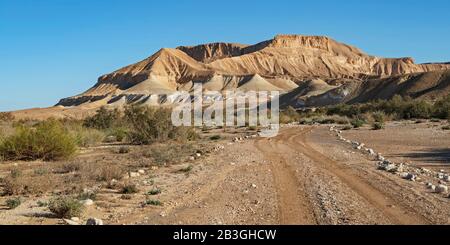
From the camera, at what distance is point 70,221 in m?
8.05

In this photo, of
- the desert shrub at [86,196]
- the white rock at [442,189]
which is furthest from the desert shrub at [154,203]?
the white rock at [442,189]

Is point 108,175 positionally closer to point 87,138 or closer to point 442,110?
point 87,138

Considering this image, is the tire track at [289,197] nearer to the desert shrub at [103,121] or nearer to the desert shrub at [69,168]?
the desert shrub at [69,168]

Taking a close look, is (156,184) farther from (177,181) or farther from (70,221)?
(70,221)

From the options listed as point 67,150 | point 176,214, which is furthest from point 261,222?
point 67,150

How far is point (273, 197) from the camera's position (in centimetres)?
997

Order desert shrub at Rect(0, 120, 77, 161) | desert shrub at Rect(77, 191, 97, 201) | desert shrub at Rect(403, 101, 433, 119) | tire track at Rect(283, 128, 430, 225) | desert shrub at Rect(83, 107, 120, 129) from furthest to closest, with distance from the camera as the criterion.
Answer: desert shrub at Rect(403, 101, 433, 119) < desert shrub at Rect(83, 107, 120, 129) < desert shrub at Rect(0, 120, 77, 161) < desert shrub at Rect(77, 191, 97, 201) < tire track at Rect(283, 128, 430, 225)

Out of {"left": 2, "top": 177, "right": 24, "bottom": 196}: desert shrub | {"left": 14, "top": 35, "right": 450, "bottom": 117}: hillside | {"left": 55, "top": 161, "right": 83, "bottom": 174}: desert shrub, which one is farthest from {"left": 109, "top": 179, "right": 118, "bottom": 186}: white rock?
{"left": 14, "top": 35, "right": 450, "bottom": 117}: hillside

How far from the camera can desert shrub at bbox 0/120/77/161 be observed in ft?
61.0

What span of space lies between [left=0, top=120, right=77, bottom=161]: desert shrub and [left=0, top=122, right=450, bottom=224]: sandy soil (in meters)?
5.02

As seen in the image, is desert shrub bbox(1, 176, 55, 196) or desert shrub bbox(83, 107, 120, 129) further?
desert shrub bbox(83, 107, 120, 129)

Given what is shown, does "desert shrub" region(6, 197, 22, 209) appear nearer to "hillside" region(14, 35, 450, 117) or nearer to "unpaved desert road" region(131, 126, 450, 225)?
"unpaved desert road" region(131, 126, 450, 225)

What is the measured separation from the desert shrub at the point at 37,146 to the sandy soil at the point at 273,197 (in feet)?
16.5
